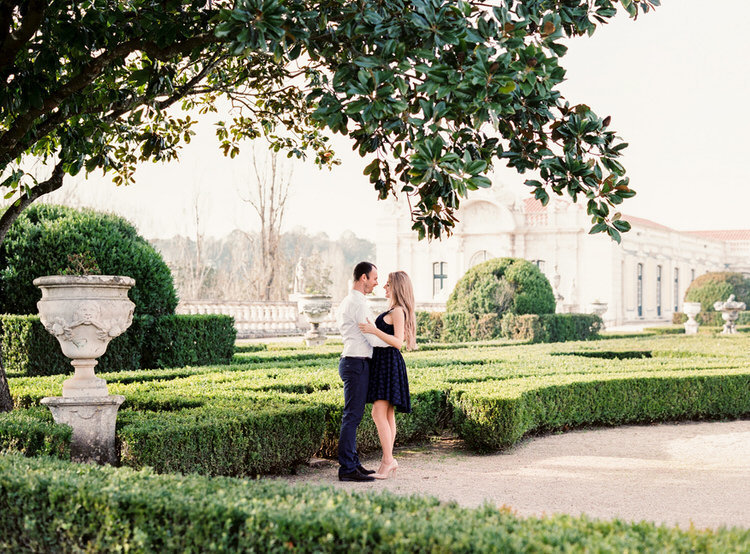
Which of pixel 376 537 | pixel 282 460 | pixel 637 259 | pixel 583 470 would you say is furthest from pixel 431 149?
pixel 637 259

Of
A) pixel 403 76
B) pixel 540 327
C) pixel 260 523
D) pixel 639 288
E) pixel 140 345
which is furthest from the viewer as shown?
pixel 639 288

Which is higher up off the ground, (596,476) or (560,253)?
(560,253)

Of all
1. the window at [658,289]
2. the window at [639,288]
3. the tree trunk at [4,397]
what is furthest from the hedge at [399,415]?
the window at [658,289]

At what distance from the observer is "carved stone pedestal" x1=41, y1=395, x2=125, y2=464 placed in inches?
189

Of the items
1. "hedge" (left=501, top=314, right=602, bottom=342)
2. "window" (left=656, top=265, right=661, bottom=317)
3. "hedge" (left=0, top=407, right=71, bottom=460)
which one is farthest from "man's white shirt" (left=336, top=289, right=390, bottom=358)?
"window" (left=656, top=265, right=661, bottom=317)

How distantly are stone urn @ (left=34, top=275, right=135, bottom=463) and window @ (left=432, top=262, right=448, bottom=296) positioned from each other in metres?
33.3

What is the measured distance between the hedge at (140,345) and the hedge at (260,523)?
5063mm

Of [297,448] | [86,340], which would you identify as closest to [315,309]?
[297,448]

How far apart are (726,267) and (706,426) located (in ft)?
134

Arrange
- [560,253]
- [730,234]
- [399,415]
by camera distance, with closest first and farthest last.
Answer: [399,415] → [560,253] → [730,234]

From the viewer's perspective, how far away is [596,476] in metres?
5.60

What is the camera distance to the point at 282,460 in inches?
213

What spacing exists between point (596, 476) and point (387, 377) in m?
1.66

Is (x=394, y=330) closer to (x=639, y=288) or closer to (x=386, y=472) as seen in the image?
(x=386, y=472)
